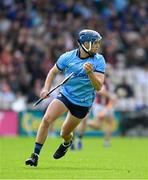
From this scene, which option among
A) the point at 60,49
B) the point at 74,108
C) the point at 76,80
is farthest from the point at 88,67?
the point at 60,49

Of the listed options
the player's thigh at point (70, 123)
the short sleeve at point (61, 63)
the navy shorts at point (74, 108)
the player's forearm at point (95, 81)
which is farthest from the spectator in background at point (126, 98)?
the player's forearm at point (95, 81)

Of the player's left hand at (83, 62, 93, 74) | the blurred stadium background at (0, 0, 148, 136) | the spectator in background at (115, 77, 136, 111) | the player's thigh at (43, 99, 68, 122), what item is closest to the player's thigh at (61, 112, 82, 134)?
the player's thigh at (43, 99, 68, 122)

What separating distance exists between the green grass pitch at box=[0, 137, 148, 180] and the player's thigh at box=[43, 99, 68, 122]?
869 millimetres

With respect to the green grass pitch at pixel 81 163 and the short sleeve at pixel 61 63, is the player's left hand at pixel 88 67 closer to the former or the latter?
the short sleeve at pixel 61 63

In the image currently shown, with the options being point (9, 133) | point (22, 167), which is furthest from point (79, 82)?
point (9, 133)

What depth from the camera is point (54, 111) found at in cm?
1384

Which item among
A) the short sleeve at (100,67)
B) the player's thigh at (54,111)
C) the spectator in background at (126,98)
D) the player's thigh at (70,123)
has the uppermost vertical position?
the spectator in background at (126,98)

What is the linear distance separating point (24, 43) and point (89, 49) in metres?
15.3

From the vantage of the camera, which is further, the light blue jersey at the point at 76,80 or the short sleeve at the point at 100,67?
the light blue jersey at the point at 76,80

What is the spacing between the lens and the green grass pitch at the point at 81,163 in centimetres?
1244

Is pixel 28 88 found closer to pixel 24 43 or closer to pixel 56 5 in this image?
pixel 24 43

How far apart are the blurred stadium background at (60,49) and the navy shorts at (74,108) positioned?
1190 cm

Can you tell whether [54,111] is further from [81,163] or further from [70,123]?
[81,163]

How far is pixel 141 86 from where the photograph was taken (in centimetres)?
2934
